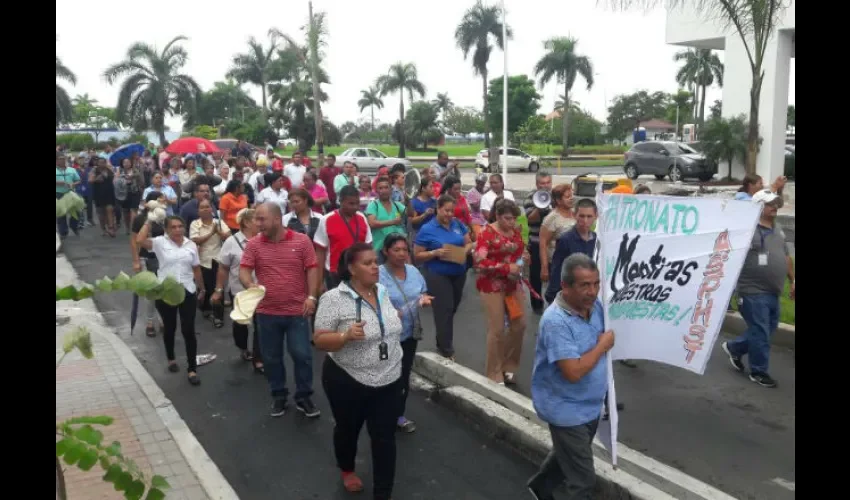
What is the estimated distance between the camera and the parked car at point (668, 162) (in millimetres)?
28062

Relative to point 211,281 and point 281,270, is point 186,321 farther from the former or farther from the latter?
point 211,281

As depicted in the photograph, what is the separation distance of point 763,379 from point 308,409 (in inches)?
154

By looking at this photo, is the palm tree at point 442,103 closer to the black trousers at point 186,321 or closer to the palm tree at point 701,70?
the palm tree at point 701,70

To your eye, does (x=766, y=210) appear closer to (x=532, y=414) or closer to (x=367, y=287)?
(x=532, y=414)

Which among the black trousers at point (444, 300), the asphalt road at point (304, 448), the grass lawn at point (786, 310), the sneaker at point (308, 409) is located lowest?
the asphalt road at point (304, 448)

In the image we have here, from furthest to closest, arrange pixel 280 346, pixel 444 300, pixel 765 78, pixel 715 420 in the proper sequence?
pixel 765 78
pixel 444 300
pixel 280 346
pixel 715 420

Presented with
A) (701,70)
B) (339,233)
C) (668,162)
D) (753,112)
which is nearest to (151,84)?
(668,162)

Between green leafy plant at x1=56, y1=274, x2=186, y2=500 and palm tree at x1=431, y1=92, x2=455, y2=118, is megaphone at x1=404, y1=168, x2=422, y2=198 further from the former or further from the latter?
palm tree at x1=431, y1=92, x2=455, y2=118

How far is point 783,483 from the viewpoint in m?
4.87

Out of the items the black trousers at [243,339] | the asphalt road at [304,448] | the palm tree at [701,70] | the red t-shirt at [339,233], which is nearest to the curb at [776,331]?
the asphalt road at [304,448]

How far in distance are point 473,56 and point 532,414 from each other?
48190mm

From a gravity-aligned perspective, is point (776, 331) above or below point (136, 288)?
below

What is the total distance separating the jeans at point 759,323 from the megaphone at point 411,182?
17.7ft
